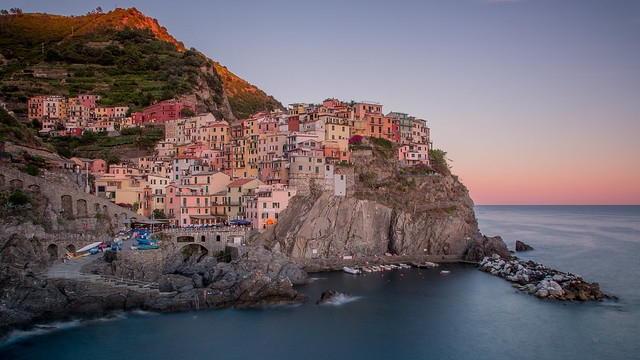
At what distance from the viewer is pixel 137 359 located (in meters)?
24.6

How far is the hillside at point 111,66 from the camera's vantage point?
264ft

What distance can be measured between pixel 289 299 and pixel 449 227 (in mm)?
23026

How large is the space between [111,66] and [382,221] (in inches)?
2752

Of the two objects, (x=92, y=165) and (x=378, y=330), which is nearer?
(x=378, y=330)

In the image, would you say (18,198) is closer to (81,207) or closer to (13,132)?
(81,207)

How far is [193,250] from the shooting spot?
1690 inches

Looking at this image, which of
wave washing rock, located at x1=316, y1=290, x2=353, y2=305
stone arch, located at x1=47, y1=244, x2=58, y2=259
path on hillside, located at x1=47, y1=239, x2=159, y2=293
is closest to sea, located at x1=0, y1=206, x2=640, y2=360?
wave washing rock, located at x1=316, y1=290, x2=353, y2=305

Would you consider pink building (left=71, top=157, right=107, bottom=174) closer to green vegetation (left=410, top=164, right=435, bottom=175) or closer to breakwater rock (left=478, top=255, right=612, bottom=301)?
green vegetation (left=410, top=164, right=435, bottom=175)

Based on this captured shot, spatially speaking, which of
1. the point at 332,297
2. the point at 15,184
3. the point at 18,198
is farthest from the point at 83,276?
the point at 332,297

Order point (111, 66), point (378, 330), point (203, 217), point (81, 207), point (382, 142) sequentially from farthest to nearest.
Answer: point (111, 66), point (382, 142), point (203, 217), point (81, 207), point (378, 330)

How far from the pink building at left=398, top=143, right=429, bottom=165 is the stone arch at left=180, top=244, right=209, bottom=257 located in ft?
88.0

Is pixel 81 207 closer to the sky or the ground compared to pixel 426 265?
closer to the sky

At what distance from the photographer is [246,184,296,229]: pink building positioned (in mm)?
46844

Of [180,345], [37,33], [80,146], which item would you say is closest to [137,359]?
[180,345]
